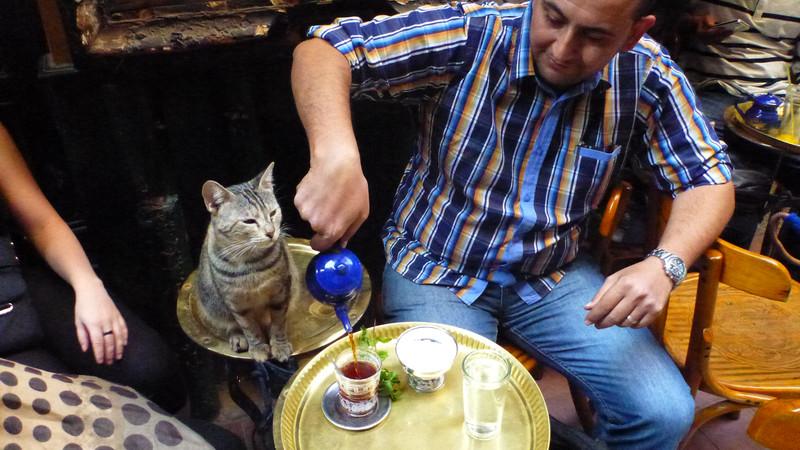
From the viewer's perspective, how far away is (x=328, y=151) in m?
1.29

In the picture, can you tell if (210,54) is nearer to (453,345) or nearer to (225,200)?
(225,200)

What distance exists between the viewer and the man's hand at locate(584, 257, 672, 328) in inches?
58.4

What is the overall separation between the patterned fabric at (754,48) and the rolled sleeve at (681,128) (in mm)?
1476

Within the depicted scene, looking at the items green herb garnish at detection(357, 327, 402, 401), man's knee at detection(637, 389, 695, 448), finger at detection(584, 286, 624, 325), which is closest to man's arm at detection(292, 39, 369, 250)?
green herb garnish at detection(357, 327, 402, 401)

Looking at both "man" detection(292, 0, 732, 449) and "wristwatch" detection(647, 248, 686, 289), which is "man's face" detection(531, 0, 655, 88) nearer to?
"man" detection(292, 0, 732, 449)

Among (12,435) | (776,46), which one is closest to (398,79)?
(12,435)

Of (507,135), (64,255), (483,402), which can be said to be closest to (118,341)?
(64,255)

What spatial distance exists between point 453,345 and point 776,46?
257 cm

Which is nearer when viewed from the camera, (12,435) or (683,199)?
(12,435)

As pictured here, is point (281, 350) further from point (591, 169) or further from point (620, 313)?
point (591, 169)

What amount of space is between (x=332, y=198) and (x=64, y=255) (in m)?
0.88

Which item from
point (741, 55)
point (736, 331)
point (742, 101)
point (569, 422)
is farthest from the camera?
point (741, 55)

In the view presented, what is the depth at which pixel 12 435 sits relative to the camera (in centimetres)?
Answer: 117

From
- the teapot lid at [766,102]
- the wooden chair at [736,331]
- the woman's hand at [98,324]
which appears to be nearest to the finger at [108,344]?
the woman's hand at [98,324]
